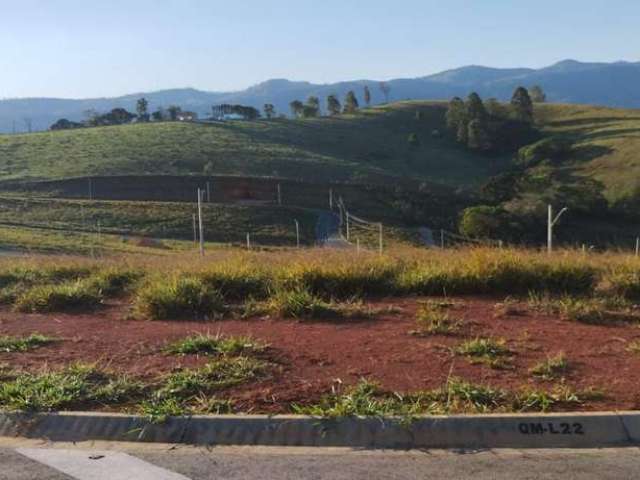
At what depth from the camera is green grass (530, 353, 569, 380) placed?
18.8 feet

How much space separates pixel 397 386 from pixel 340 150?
102m

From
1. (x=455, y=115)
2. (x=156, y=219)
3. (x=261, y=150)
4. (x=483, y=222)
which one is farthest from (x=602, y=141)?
(x=156, y=219)

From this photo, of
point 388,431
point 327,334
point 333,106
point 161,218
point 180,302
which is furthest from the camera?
point 333,106

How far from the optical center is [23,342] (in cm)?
713

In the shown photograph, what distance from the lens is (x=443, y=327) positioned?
703 centimetres

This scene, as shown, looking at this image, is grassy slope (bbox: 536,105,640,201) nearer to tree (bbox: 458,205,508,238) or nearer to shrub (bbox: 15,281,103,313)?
tree (bbox: 458,205,508,238)

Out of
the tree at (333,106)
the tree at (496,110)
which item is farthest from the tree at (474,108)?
the tree at (333,106)

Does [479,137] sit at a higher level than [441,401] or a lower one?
lower

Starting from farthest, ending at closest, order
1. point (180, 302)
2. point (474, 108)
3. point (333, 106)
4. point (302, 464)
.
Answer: point (333, 106)
point (474, 108)
point (180, 302)
point (302, 464)

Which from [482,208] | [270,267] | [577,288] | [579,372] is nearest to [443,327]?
[579,372]

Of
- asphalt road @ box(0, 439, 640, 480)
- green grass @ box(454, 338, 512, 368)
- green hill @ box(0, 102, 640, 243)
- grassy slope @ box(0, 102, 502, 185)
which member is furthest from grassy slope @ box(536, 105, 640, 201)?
asphalt road @ box(0, 439, 640, 480)

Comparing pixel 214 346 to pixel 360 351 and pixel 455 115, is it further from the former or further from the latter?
pixel 455 115

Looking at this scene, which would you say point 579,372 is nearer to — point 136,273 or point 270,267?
point 270,267

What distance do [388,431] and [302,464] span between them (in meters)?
0.63
